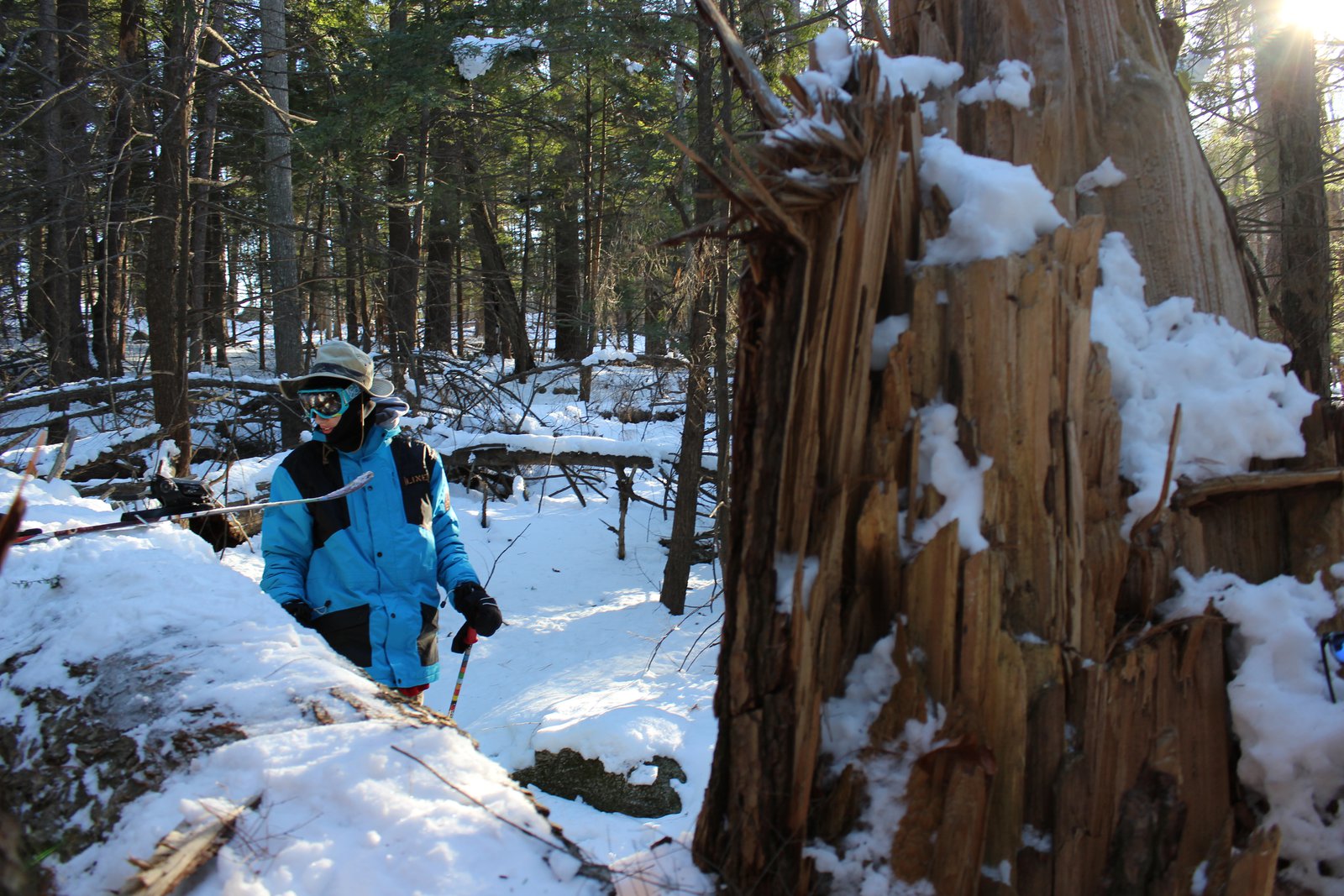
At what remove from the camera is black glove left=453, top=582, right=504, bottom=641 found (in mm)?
3104

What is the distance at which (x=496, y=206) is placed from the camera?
57.2 ft

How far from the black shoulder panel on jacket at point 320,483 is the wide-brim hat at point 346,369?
26 centimetres

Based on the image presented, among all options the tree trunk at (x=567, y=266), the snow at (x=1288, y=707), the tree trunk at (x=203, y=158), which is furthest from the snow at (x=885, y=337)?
the tree trunk at (x=567, y=266)

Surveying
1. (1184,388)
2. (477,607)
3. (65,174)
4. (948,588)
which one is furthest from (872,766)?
(65,174)

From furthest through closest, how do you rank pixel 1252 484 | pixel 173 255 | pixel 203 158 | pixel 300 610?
pixel 203 158, pixel 173 255, pixel 300 610, pixel 1252 484

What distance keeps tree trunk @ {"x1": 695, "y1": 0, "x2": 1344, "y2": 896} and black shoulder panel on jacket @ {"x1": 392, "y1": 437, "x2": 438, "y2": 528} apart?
183 cm

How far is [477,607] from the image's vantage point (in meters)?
3.13

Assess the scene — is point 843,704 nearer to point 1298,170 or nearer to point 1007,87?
point 1007,87

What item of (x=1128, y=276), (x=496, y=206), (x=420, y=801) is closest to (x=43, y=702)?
(x=420, y=801)

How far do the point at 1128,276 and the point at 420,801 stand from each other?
1849mm

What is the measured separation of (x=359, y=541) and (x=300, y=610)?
12.8 inches

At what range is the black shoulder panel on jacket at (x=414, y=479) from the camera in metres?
3.12

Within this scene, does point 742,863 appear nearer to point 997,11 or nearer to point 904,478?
point 904,478

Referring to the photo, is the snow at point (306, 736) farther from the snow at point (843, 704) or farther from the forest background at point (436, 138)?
the forest background at point (436, 138)
